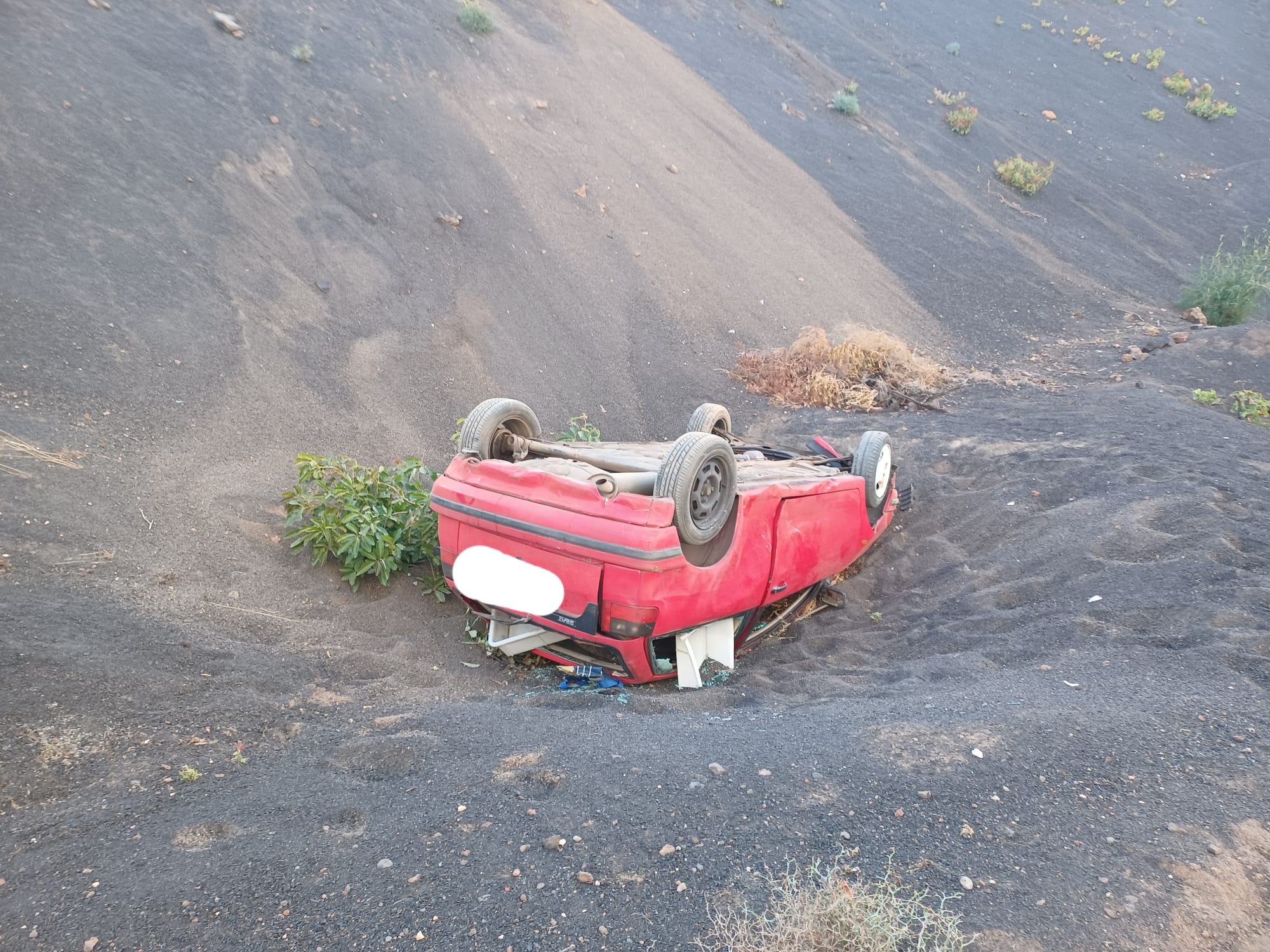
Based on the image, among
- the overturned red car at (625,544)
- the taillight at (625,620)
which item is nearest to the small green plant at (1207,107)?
the overturned red car at (625,544)

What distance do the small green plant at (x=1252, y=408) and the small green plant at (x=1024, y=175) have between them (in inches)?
456

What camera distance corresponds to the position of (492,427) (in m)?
4.62

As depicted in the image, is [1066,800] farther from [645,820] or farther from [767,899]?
[645,820]

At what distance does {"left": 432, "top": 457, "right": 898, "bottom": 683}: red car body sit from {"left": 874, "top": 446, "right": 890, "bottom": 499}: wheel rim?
940 millimetres

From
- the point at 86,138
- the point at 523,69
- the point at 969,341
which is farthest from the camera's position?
the point at 523,69

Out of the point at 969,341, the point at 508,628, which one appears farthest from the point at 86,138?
the point at 969,341

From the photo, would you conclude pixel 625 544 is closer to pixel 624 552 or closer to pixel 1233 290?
pixel 624 552

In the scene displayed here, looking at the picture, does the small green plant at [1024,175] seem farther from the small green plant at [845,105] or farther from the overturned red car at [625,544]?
the overturned red car at [625,544]

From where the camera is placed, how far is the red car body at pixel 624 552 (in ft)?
12.1

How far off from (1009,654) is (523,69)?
12.6m

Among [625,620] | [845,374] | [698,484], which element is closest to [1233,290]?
[845,374]

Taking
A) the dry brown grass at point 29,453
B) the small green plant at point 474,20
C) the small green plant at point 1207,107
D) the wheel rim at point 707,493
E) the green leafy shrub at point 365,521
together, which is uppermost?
the small green plant at point 1207,107

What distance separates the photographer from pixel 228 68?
9.65 m

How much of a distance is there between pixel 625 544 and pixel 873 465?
7.98 ft
